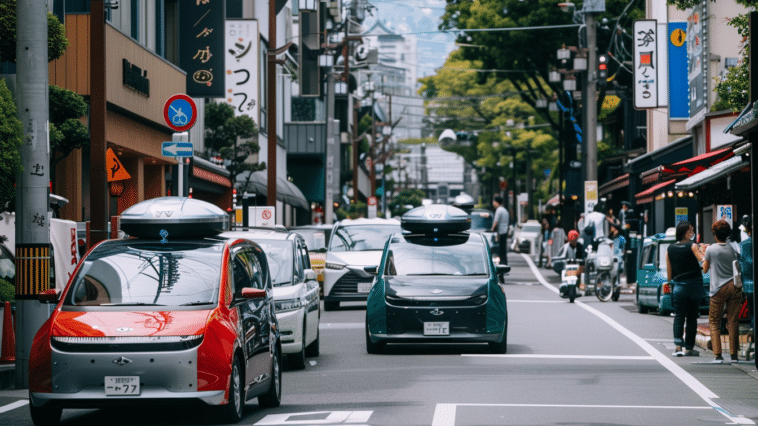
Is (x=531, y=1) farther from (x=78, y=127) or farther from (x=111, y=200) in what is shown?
(x=78, y=127)

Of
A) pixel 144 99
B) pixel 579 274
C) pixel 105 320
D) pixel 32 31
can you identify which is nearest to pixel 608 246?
pixel 579 274

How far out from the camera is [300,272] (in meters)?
15.9

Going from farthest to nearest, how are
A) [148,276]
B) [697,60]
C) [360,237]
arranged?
[697,60] → [360,237] → [148,276]

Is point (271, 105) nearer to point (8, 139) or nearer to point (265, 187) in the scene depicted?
point (265, 187)

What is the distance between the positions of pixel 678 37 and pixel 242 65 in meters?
14.9

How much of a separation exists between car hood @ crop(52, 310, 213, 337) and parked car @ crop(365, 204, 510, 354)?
21.5 feet

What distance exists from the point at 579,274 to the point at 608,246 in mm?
2989

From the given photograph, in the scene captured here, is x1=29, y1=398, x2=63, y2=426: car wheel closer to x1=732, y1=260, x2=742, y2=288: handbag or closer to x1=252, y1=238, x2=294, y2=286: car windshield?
x1=252, y1=238, x2=294, y2=286: car windshield

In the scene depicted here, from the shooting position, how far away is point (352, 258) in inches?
994

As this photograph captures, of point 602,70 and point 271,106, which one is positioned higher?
point 602,70

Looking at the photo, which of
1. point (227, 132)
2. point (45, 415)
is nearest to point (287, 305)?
point (45, 415)

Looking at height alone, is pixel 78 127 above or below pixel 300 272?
above

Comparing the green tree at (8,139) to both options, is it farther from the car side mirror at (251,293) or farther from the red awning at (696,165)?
the red awning at (696,165)

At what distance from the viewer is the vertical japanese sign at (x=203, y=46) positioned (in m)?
32.5
